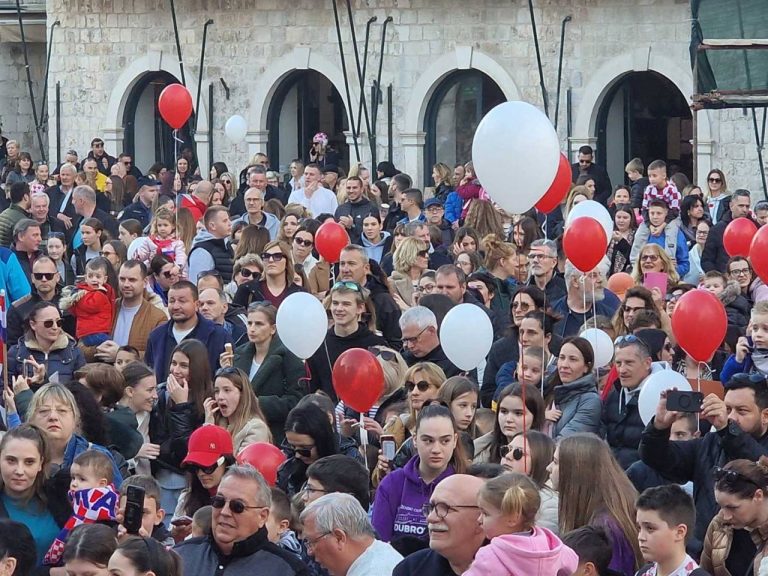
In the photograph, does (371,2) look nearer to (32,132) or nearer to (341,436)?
(32,132)

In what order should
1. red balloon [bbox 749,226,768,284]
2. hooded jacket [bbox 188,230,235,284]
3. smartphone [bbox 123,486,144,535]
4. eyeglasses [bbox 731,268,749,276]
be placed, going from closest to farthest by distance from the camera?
smartphone [bbox 123,486,144,535] → red balloon [bbox 749,226,768,284] → eyeglasses [bbox 731,268,749,276] → hooded jacket [bbox 188,230,235,284]

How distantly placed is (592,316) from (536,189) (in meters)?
2.39

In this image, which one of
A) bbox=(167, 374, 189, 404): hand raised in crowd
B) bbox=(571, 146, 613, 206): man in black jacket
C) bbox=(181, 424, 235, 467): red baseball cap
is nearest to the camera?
bbox=(181, 424, 235, 467): red baseball cap

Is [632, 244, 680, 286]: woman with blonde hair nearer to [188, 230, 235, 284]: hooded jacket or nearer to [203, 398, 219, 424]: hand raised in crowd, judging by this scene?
[188, 230, 235, 284]: hooded jacket

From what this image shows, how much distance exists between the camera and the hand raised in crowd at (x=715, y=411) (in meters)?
7.72

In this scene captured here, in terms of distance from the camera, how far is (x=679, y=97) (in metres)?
23.7

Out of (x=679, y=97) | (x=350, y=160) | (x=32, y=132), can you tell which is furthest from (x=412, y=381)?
(x=32, y=132)

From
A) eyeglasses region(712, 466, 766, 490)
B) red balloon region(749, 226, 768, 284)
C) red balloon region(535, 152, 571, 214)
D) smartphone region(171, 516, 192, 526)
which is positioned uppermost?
red balloon region(535, 152, 571, 214)

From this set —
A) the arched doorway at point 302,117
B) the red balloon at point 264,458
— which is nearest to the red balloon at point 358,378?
the red balloon at point 264,458

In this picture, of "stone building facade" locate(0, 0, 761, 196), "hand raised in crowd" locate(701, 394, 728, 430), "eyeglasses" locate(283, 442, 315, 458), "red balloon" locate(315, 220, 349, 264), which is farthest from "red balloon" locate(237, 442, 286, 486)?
"stone building facade" locate(0, 0, 761, 196)

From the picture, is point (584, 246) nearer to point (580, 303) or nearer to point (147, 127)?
point (580, 303)

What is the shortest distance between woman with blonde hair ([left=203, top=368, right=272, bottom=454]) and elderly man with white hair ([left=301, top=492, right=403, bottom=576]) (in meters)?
2.50

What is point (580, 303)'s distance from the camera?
451 inches

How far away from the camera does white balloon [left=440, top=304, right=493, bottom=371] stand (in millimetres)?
10141
